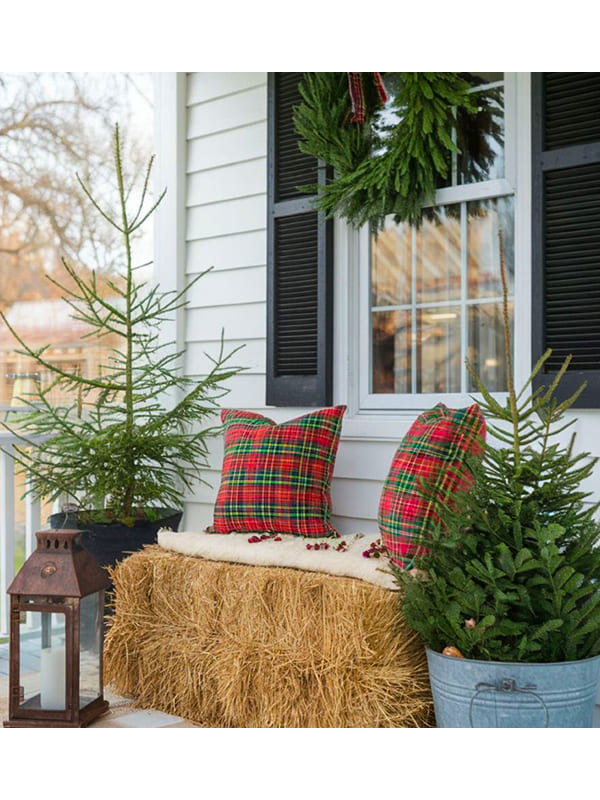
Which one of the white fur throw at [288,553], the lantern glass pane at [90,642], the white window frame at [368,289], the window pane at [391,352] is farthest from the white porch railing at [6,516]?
the window pane at [391,352]

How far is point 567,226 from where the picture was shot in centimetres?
288

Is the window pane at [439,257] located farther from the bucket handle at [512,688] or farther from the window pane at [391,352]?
the bucket handle at [512,688]

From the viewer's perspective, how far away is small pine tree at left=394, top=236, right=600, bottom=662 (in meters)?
2.29

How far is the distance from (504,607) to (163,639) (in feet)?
4.24

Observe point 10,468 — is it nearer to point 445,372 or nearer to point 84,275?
point 445,372

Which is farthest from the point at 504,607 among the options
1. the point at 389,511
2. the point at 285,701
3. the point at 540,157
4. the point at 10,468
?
the point at 10,468

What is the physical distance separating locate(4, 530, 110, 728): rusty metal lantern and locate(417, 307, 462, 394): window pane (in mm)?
1400

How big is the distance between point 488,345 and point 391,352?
0.41 m

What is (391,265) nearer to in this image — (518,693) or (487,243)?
(487,243)

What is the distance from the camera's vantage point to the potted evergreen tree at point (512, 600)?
2.26 m

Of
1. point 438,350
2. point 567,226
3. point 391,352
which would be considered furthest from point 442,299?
point 567,226

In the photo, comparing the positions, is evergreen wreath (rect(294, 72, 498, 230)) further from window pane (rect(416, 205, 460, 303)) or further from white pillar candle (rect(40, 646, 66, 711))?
white pillar candle (rect(40, 646, 66, 711))

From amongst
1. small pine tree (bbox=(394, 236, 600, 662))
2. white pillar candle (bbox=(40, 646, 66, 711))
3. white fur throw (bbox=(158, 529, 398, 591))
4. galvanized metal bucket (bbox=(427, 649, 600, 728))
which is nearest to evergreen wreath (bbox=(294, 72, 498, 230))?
small pine tree (bbox=(394, 236, 600, 662))
